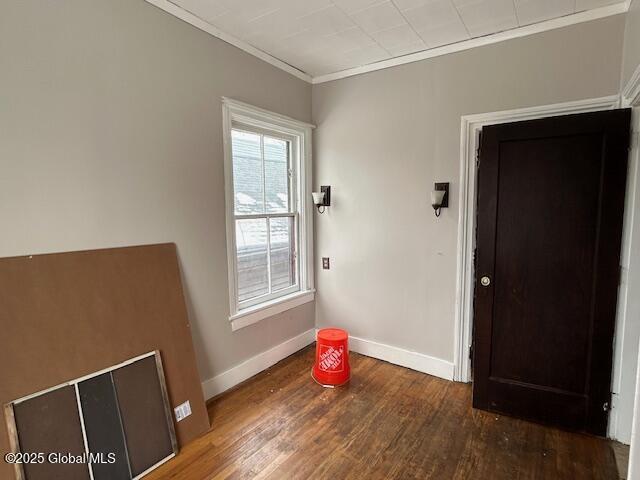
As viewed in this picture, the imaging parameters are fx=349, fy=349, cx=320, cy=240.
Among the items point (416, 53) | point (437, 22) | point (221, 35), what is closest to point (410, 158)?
point (416, 53)

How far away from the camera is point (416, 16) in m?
2.25

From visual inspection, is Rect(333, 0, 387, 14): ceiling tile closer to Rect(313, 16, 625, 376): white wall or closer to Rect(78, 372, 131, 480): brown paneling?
Rect(313, 16, 625, 376): white wall

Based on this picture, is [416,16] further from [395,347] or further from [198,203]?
[395,347]

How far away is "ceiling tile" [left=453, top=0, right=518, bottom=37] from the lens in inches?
83.1

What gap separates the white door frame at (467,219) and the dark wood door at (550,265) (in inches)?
9.6

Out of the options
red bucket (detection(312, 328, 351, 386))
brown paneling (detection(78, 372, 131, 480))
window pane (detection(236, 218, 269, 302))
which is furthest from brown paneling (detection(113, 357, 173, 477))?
red bucket (detection(312, 328, 351, 386))

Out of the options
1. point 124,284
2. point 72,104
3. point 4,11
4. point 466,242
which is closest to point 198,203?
point 124,284

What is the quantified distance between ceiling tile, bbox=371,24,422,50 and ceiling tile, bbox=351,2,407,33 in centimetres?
6

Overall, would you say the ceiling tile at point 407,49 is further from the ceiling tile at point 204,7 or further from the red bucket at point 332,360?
the red bucket at point 332,360

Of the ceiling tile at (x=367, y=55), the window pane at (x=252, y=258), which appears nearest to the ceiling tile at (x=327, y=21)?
the ceiling tile at (x=367, y=55)

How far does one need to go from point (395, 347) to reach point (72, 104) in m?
2.91

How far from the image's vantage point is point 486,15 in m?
2.24

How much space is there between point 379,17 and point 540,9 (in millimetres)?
985

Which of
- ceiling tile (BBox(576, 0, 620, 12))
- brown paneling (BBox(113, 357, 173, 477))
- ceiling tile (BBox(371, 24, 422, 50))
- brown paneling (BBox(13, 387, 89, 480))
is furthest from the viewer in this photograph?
ceiling tile (BBox(371, 24, 422, 50))
